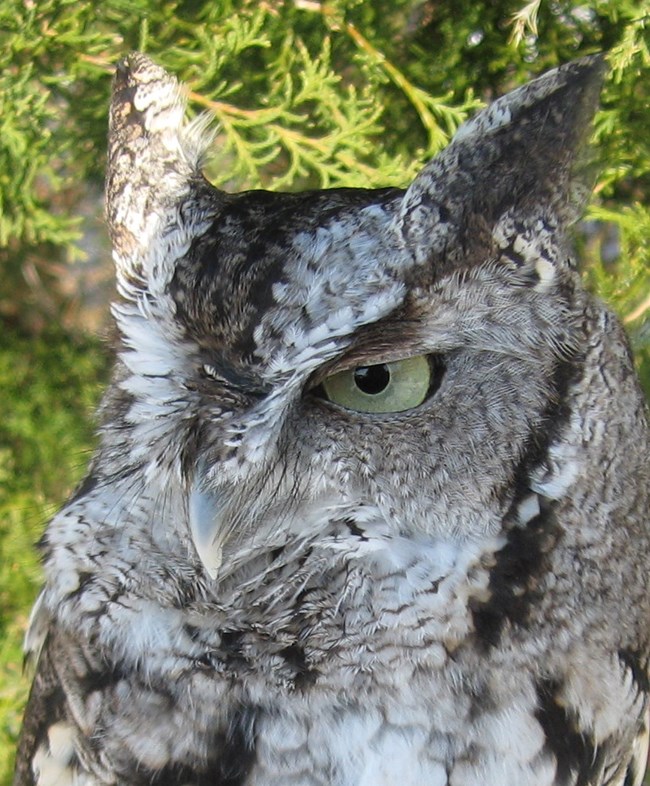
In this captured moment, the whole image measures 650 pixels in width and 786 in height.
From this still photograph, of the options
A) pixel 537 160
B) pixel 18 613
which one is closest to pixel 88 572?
pixel 537 160

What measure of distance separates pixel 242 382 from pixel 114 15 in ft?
4.34

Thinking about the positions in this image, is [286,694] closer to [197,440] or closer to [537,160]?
[197,440]

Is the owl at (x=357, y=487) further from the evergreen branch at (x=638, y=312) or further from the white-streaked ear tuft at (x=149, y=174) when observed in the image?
the evergreen branch at (x=638, y=312)

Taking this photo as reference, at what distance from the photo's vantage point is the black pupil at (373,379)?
0.89 metres

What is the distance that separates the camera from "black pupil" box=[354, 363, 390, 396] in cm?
89

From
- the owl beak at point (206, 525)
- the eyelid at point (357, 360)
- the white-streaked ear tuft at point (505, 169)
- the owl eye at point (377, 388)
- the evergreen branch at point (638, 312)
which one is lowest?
the owl beak at point (206, 525)

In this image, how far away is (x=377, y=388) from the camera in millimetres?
899

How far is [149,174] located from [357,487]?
18.3 inches

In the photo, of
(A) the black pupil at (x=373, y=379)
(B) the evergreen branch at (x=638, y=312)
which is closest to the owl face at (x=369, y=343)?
(A) the black pupil at (x=373, y=379)

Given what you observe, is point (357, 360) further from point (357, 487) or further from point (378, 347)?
point (357, 487)

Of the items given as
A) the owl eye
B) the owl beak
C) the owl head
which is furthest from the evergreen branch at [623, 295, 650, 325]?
the owl beak

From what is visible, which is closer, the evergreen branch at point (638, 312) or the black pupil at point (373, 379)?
the black pupil at point (373, 379)

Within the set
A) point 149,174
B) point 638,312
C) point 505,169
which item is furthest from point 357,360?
point 638,312

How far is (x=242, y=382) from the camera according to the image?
881 mm
